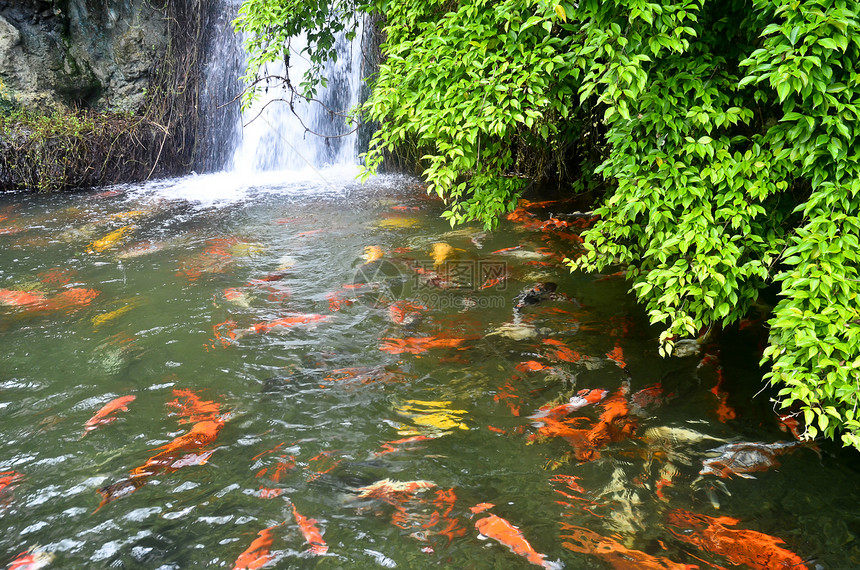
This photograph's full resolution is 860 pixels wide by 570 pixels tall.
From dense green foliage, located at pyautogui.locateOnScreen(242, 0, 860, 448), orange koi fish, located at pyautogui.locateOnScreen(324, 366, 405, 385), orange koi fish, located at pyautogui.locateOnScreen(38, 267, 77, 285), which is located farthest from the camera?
orange koi fish, located at pyautogui.locateOnScreen(38, 267, 77, 285)

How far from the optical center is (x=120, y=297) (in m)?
5.64

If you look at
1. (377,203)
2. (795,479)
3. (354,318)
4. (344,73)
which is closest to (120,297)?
(354,318)

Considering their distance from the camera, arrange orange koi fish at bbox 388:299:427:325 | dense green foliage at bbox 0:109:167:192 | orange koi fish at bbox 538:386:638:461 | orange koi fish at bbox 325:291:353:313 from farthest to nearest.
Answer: dense green foliage at bbox 0:109:167:192
orange koi fish at bbox 325:291:353:313
orange koi fish at bbox 388:299:427:325
orange koi fish at bbox 538:386:638:461

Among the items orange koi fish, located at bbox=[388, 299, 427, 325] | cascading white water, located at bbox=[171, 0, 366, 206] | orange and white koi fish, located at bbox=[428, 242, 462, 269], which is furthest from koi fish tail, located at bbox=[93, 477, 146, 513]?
cascading white water, located at bbox=[171, 0, 366, 206]

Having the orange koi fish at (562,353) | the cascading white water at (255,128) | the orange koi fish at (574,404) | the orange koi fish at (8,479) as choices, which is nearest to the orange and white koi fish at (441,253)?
the orange koi fish at (562,353)

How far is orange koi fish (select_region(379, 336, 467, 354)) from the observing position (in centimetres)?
459

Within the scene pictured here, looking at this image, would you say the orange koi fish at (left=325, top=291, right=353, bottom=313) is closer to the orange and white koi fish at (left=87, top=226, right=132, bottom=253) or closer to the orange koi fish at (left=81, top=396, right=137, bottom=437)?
the orange koi fish at (left=81, top=396, right=137, bottom=437)

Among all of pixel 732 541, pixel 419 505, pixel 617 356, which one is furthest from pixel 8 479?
pixel 617 356

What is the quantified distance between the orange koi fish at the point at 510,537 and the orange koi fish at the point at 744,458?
1083 millimetres

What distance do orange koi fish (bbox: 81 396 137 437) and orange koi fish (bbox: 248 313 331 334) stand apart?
1.15m

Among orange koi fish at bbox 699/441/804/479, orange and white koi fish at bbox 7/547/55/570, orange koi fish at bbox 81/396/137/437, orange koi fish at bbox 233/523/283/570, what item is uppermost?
orange koi fish at bbox 699/441/804/479

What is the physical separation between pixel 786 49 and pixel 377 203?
6.74 m

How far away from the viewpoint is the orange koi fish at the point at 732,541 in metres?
2.71

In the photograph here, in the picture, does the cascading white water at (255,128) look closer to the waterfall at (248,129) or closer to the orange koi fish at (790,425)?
the waterfall at (248,129)
